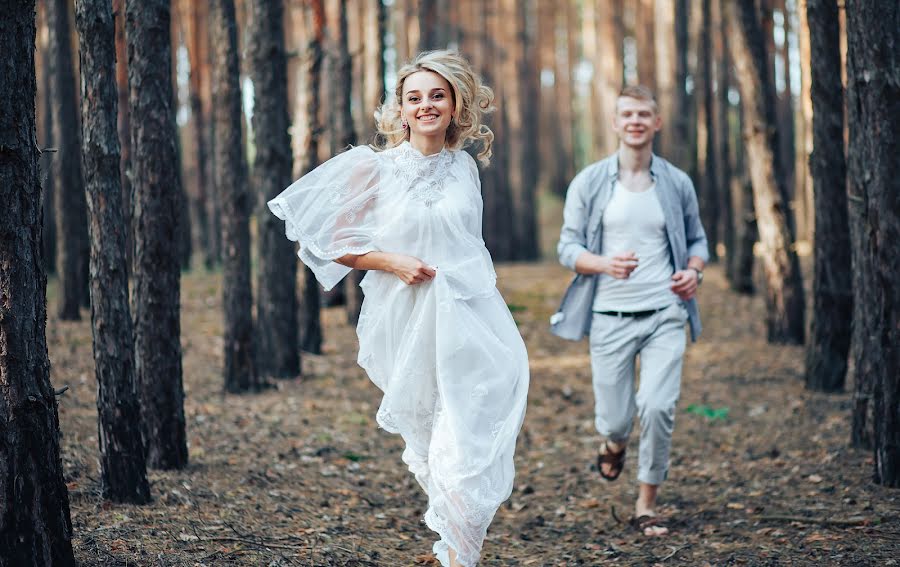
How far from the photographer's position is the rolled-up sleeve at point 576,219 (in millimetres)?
5656

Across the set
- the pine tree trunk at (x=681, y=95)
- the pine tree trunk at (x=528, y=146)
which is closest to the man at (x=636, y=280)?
the pine tree trunk at (x=681, y=95)

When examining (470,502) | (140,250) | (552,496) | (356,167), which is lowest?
(552,496)

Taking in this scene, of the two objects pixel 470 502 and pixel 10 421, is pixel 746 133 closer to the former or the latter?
pixel 470 502

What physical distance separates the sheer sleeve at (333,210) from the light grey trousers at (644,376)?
1.92m

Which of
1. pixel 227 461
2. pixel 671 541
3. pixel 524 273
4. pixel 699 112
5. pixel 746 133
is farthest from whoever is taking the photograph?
pixel 524 273

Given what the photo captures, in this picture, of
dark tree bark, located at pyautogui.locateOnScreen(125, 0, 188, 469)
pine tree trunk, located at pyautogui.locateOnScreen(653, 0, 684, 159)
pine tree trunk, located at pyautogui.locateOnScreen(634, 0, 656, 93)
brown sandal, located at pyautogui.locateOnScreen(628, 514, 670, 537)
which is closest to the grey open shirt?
brown sandal, located at pyautogui.locateOnScreen(628, 514, 670, 537)

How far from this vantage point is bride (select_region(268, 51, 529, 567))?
412cm

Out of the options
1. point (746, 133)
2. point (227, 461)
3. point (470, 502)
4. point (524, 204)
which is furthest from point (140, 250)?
point (524, 204)

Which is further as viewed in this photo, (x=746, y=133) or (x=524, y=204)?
(x=524, y=204)

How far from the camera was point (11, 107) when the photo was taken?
3.55 meters

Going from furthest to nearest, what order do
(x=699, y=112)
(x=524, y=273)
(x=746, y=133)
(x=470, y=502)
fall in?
1. (x=524, y=273)
2. (x=699, y=112)
3. (x=746, y=133)
4. (x=470, y=502)

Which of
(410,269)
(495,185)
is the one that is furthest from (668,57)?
(410,269)

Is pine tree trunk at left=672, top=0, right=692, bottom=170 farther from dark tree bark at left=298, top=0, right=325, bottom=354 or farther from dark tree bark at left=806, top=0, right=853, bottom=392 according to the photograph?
dark tree bark at left=806, top=0, right=853, bottom=392

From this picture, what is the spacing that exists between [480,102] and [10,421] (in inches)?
98.8
